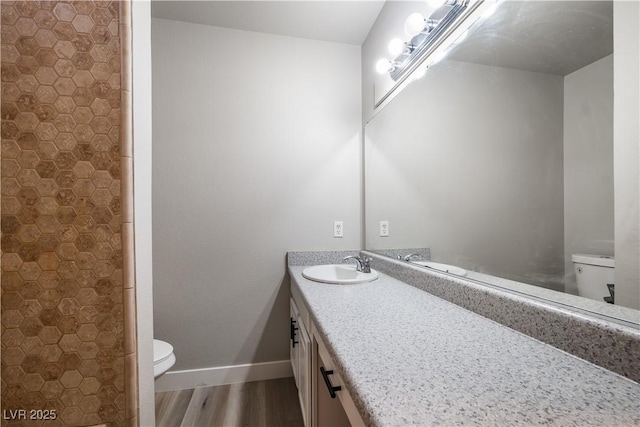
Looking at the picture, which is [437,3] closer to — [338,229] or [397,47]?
[397,47]

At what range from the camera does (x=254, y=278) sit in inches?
79.7

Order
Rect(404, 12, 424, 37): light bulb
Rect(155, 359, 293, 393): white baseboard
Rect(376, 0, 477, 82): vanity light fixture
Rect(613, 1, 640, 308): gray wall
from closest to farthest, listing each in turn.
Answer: Rect(613, 1, 640, 308): gray wall → Rect(376, 0, 477, 82): vanity light fixture → Rect(404, 12, 424, 37): light bulb → Rect(155, 359, 293, 393): white baseboard

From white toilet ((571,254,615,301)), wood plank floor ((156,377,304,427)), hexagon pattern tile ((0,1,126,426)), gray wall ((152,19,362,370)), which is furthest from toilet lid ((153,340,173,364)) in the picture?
white toilet ((571,254,615,301))

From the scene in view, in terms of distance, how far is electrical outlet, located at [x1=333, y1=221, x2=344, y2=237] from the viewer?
7.07ft

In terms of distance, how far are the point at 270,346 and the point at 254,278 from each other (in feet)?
1.72

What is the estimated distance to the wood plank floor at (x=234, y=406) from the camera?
158 cm

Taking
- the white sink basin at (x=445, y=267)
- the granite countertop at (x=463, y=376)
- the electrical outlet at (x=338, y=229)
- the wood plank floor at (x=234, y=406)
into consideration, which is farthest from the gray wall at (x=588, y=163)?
the wood plank floor at (x=234, y=406)

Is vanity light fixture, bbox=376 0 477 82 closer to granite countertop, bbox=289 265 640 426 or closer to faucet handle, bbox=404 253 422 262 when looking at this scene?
faucet handle, bbox=404 253 422 262

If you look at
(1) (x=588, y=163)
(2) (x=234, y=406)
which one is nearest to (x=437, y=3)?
(1) (x=588, y=163)

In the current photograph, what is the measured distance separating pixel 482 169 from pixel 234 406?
190 centimetres

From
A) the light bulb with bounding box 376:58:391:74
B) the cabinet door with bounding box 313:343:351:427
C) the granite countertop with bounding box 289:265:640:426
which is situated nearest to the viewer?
the granite countertop with bounding box 289:265:640:426

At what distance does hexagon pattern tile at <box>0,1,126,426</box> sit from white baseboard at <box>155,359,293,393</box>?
1.36 metres

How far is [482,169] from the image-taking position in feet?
3.52

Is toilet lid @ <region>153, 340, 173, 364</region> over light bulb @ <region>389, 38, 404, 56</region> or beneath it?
beneath
